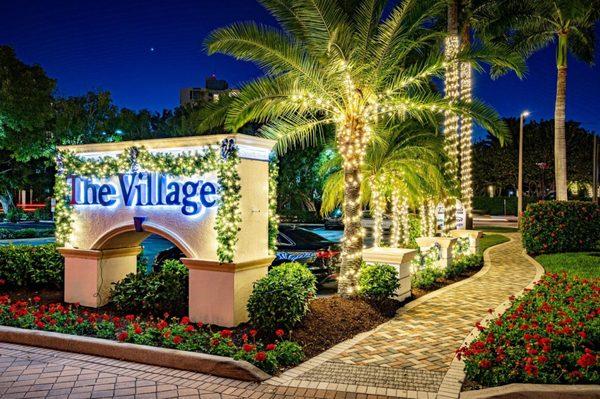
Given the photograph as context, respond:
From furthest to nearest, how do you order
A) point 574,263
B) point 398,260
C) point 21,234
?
1. point 21,234
2. point 574,263
3. point 398,260

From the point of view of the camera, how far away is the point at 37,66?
25.7m

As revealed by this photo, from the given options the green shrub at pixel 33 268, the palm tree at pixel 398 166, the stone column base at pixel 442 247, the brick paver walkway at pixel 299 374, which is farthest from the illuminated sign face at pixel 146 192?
the stone column base at pixel 442 247

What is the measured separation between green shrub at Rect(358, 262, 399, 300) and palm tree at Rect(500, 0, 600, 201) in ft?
39.6

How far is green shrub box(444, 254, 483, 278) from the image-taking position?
42.7 ft

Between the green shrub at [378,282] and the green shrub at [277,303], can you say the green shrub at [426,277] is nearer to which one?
the green shrub at [378,282]

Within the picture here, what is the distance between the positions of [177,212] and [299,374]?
386 centimetres

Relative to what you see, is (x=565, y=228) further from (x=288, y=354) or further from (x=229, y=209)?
(x=288, y=354)

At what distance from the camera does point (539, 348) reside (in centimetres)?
539

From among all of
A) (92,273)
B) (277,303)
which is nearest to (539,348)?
(277,303)

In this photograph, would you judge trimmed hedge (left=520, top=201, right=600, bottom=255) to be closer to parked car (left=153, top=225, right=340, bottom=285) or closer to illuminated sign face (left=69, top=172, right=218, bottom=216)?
parked car (left=153, top=225, right=340, bottom=285)

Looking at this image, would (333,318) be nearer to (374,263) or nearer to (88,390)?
(374,263)

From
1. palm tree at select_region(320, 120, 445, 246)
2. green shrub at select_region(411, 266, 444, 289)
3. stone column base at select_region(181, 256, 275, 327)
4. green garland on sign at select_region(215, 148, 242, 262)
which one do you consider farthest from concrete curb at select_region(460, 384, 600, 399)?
palm tree at select_region(320, 120, 445, 246)

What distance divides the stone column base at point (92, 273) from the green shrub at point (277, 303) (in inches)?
140

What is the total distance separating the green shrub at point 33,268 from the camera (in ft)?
36.0
